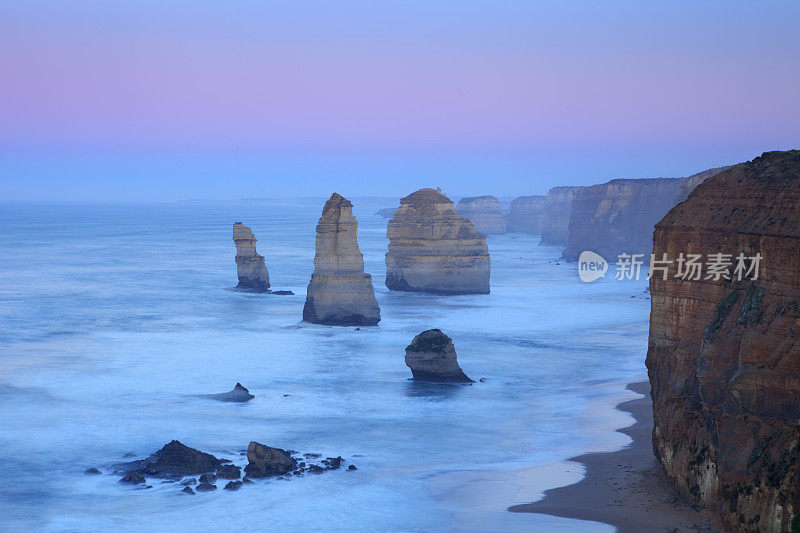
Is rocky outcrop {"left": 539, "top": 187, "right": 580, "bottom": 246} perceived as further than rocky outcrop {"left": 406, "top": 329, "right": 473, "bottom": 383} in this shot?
Yes

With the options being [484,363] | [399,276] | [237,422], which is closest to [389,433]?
[237,422]

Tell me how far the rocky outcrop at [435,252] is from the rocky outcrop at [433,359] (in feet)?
130

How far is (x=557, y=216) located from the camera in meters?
192

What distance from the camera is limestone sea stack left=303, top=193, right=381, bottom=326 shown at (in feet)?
207

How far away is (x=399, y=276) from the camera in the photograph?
88688 millimetres

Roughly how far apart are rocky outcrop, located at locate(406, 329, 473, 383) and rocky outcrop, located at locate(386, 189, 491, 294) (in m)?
39.5

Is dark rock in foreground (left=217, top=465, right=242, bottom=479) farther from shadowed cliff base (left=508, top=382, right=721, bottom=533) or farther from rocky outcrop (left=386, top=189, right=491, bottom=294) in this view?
rocky outcrop (left=386, top=189, right=491, bottom=294)

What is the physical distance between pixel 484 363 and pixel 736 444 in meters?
30.6

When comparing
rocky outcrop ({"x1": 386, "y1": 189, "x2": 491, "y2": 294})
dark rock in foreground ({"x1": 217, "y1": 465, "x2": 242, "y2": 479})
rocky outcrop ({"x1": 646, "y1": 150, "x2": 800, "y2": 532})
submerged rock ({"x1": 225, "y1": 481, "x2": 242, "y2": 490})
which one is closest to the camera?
rocky outcrop ({"x1": 646, "y1": 150, "x2": 800, "y2": 532})

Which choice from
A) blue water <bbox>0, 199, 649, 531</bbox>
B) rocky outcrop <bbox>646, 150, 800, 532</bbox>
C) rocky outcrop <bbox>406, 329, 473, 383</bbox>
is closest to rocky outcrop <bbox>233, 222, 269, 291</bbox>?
blue water <bbox>0, 199, 649, 531</bbox>

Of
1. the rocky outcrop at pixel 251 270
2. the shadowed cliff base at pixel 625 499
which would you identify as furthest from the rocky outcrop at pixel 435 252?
the shadowed cliff base at pixel 625 499

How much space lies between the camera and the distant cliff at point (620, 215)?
129m

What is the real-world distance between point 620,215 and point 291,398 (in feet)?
321

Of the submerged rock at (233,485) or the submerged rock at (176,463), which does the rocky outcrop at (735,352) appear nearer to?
the submerged rock at (233,485)
